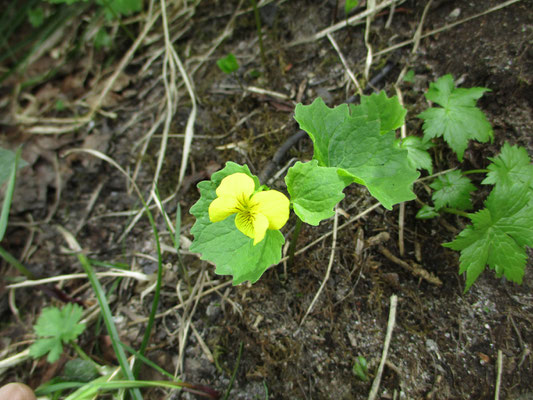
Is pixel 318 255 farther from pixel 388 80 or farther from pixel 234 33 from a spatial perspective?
pixel 234 33

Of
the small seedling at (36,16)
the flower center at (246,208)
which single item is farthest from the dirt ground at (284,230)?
the small seedling at (36,16)

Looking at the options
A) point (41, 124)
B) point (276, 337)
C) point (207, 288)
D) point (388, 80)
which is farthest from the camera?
point (41, 124)

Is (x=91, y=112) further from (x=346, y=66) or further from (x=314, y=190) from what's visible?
(x=314, y=190)

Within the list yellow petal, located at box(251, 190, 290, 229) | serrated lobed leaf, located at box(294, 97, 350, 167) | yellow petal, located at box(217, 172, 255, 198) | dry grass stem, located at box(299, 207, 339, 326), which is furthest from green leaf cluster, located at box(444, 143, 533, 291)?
yellow petal, located at box(217, 172, 255, 198)

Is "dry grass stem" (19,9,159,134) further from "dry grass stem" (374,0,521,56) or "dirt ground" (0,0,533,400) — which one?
"dry grass stem" (374,0,521,56)

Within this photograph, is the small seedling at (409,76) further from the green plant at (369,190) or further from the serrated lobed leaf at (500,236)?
the serrated lobed leaf at (500,236)

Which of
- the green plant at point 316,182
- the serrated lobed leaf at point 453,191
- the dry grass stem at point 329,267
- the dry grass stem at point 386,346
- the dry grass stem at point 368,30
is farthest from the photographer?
the dry grass stem at point 368,30

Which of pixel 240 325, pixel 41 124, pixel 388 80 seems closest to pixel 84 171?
pixel 41 124
